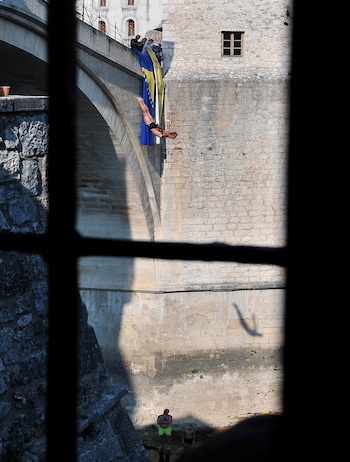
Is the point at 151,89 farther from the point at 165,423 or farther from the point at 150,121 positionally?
the point at 165,423

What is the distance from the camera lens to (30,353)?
12.5ft

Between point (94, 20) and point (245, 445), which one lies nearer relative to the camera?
point (245, 445)

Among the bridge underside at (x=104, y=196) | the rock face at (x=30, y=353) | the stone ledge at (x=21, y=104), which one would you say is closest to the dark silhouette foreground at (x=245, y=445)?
the rock face at (x=30, y=353)

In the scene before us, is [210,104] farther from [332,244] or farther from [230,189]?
[332,244]

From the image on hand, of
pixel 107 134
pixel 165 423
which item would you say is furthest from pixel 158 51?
pixel 165 423

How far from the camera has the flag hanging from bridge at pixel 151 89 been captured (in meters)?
11.5

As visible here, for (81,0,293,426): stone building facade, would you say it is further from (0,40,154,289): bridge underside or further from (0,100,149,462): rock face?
(0,100,149,462): rock face

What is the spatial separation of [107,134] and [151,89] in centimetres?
86

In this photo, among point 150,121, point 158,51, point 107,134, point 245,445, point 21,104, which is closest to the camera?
point 245,445

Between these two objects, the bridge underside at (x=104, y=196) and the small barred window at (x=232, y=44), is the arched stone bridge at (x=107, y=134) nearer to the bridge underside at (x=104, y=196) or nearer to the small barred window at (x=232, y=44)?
the bridge underside at (x=104, y=196)

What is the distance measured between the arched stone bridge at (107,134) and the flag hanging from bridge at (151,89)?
0.10 metres

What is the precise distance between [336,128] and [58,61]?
0.47 meters

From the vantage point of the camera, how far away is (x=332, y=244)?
1163mm

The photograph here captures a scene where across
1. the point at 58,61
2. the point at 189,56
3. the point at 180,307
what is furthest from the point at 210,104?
the point at 58,61
